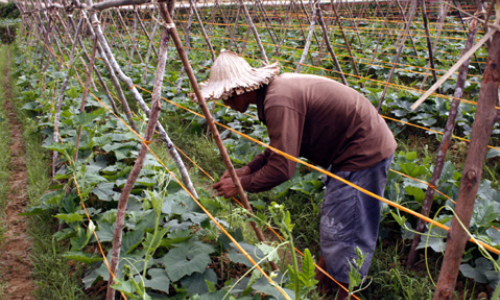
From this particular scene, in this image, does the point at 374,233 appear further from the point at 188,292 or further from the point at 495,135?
the point at 495,135

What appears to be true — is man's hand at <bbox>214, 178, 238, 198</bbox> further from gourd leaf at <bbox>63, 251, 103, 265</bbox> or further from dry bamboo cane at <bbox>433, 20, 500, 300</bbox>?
dry bamboo cane at <bbox>433, 20, 500, 300</bbox>

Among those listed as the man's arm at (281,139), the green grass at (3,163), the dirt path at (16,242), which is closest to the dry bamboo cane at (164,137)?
the man's arm at (281,139)

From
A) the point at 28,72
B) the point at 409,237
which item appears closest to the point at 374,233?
the point at 409,237

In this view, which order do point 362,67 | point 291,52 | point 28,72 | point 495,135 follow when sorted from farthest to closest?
point 291,52 → point 28,72 → point 362,67 → point 495,135

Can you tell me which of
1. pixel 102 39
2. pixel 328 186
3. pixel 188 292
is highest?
pixel 102 39

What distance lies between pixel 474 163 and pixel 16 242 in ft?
9.67

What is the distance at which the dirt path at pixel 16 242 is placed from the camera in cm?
234

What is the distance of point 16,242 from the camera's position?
2.77 meters

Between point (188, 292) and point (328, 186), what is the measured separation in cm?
95

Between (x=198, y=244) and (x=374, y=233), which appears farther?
(x=374, y=233)

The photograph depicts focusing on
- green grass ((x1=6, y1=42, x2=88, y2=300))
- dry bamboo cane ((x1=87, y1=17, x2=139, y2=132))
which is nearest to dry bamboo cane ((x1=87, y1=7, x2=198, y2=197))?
dry bamboo cane ((x1=87, y1=17, x2=139, y2=132))

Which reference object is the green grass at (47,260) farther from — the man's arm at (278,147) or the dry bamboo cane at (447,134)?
the dry bamboo cane at (447,134)

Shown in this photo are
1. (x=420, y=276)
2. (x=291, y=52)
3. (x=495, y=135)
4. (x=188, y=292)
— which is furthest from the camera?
(x=291, y=52)

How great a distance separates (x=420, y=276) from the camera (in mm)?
2545
